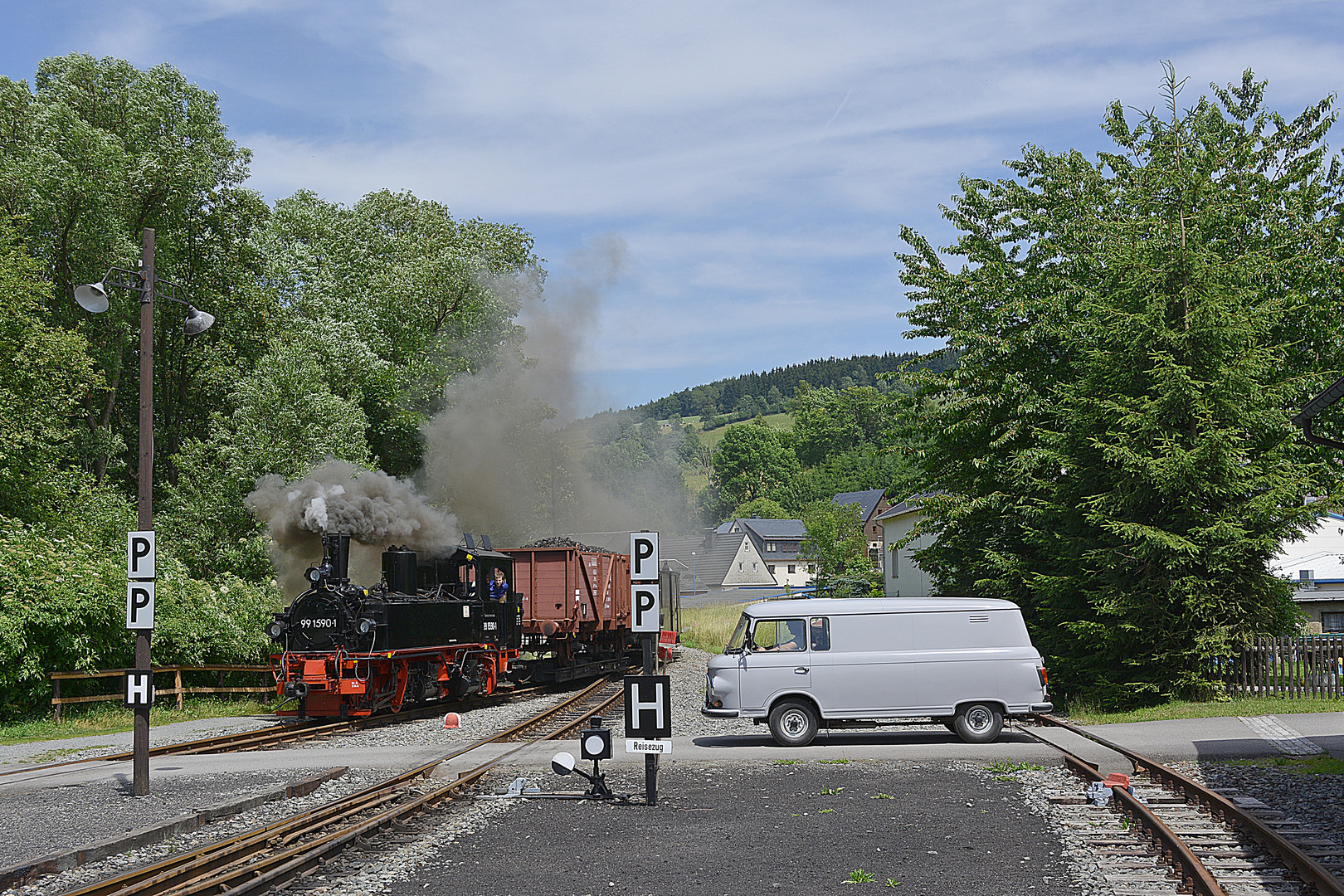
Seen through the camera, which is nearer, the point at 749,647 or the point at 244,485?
the point at 749,647

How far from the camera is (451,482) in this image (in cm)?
3716

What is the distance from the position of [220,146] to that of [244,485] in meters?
12.0

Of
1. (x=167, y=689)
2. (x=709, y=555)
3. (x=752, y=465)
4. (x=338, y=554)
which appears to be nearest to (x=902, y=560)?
(x=338, y=554)

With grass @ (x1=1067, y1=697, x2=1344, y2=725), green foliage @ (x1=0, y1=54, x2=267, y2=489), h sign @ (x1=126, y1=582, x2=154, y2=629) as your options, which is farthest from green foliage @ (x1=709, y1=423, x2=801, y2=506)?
h sign @ (x1=126, y1=582, x2=154, y2=629)

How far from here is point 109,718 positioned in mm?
20234

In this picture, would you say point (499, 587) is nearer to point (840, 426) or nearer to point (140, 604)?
point (140, 604)

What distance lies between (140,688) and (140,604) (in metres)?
0.95

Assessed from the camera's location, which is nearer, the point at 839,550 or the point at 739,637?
the point at 739,637

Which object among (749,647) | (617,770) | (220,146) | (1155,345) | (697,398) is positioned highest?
(697,398)

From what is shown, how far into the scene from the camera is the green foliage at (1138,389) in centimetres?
1791

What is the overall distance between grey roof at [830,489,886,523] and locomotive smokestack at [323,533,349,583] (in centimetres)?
7059

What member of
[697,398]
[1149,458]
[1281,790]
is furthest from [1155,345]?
[697,398]

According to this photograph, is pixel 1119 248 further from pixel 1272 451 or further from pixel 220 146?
pixel 220 146

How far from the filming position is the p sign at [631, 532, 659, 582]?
35.7 ft
